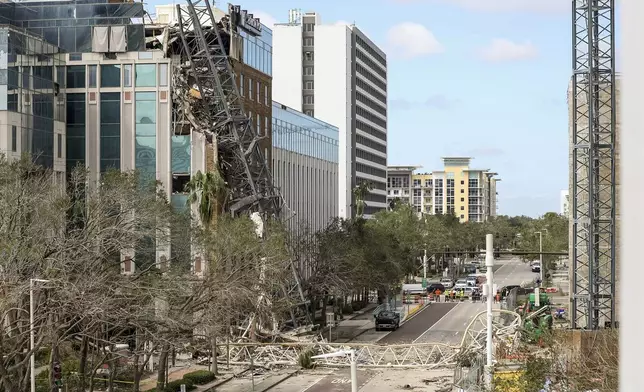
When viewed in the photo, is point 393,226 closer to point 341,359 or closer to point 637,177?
point 341,359

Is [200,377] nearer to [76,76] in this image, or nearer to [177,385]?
[177,385]

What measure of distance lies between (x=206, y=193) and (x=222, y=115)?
12.0m

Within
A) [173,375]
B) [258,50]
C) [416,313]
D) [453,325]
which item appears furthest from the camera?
[416,313]

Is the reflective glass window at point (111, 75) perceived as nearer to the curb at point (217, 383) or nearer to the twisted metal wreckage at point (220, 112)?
the twisted metal wreckage at point (220, 112)

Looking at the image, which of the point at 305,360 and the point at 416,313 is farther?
the point at 416,313

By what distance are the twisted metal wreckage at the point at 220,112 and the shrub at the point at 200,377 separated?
17.1m

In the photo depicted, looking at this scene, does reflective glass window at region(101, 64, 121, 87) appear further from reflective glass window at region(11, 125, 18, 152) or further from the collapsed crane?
reflective glass window at region(11, 125, 18, 152)

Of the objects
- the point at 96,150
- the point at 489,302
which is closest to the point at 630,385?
the point at 489,302

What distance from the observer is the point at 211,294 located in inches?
1820

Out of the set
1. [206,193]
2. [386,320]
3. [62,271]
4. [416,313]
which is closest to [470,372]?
[62,271]

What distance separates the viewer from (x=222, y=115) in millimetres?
81250

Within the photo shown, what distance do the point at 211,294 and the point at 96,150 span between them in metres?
32.2

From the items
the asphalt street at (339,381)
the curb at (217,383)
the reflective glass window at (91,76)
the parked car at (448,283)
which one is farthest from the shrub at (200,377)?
the parked car at (448,283)

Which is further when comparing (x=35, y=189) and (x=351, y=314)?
(x=351, y=314)
